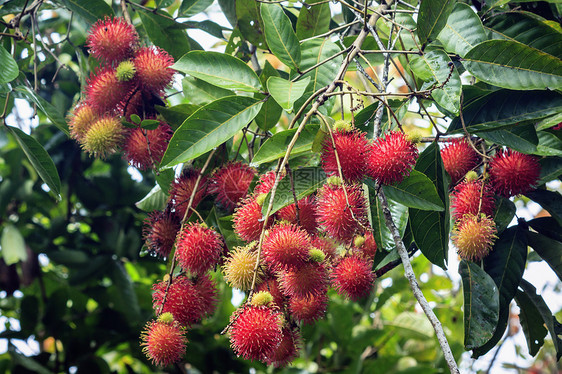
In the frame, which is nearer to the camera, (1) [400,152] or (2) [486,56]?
(1) [400,152]

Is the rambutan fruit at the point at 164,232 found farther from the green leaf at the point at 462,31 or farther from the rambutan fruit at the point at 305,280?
the green leaf at the point at 462,31

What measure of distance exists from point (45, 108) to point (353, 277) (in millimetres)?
1123

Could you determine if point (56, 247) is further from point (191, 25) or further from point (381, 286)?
point (381, 286)

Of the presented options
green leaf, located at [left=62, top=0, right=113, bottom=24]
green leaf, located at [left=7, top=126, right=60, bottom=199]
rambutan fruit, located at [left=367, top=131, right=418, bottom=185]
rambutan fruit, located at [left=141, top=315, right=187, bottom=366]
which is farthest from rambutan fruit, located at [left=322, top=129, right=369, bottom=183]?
green leaf, located at [left=62, top=0, right=113, bottom=24]

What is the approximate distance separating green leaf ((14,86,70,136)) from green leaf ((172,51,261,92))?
0.51 meters

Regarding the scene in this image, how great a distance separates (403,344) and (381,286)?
39 cm

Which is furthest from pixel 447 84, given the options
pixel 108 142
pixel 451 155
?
pixel 108 142

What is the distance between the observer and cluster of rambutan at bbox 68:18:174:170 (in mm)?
1624

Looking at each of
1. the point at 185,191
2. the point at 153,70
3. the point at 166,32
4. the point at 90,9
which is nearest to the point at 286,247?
the point at 185,191

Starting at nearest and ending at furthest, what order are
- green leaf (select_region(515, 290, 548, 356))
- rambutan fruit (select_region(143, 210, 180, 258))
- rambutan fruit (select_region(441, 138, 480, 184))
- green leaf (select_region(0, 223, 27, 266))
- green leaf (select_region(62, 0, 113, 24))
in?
rambutan fruit (select_region(441, 138, 480, 184)) < rambutan fruit (select_region(143, 210, 180, 258)) < green leaf (select_region(515, 290, 548, 356)) < green leaf (select_region(62, 0, 113, 24)) < green leaf (select_region(0, 223, 27, 266))

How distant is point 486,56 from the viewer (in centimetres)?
136

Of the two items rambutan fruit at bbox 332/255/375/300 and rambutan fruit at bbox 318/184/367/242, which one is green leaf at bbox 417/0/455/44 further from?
rambutan fruit at bbox 332/255/375/300

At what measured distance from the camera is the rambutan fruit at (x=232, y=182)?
1523mm

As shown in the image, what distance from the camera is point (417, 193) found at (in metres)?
1.29
